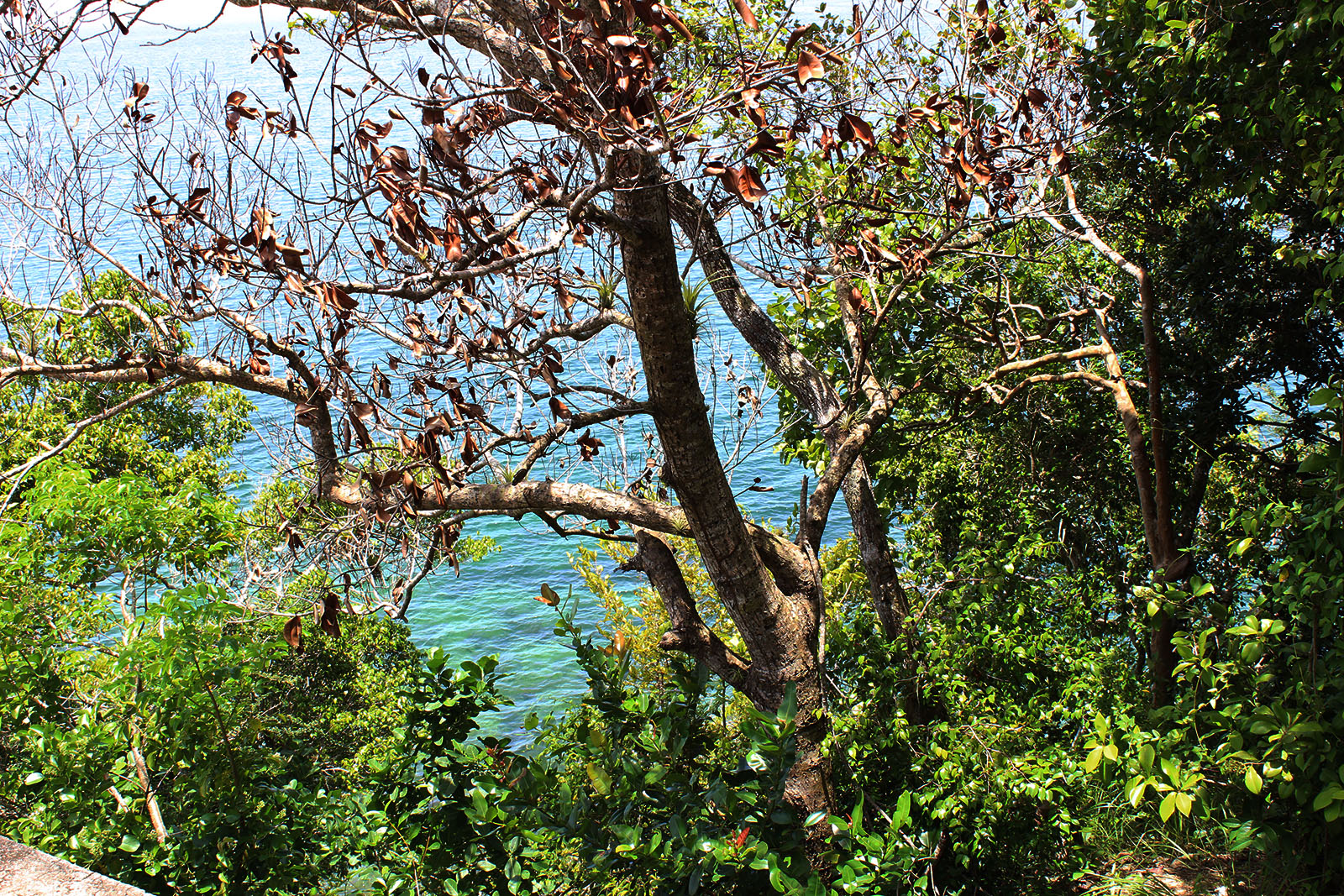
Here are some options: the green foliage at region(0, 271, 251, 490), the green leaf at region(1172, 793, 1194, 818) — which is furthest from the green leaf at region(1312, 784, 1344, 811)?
the green foliage at region(0, 271, 251, 490)

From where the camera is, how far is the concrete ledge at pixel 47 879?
7.37 feet

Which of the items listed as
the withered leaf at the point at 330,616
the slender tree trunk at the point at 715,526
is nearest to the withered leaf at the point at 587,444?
the slender tree trunk at the point at 715,526

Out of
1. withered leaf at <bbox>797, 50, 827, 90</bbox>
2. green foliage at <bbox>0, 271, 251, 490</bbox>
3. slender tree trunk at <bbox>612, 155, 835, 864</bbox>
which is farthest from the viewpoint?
green foliage at <bbox>0, 271, 251, 490</bbox>

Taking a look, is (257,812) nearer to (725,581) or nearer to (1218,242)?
(725,581)

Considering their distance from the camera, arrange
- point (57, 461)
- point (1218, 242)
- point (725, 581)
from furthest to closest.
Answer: point (1218, 242)
point (57, 461)
point (725, 581)

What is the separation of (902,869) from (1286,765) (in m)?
1.32

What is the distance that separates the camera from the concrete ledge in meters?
2.25

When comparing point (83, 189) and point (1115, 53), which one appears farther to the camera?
point (1115, 53)

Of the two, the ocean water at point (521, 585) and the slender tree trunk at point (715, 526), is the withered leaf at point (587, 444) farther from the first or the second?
the ocean water at point (521, 585)

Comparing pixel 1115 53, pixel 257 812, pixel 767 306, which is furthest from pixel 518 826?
pixel 1115 53

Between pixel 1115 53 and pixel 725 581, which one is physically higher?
pixel 1115 53

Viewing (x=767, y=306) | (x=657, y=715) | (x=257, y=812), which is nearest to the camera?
(x=657, y=715)

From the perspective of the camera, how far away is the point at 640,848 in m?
2.65

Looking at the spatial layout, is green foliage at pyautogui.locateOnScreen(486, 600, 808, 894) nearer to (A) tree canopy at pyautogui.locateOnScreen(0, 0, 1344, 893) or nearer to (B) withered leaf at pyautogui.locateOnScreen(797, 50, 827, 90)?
(A) tree canopy at pyautogui.locateOnScreen(0, 0, 1344, 893)
